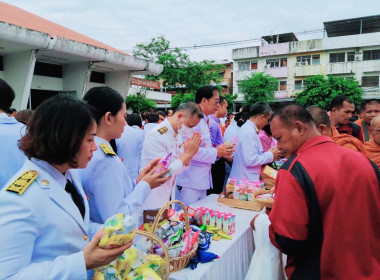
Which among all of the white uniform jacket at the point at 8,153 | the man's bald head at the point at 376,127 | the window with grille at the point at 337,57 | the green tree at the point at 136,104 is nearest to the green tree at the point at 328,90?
the window with grille at the point at 337,57

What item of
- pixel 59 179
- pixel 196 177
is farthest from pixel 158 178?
pixel 196 177

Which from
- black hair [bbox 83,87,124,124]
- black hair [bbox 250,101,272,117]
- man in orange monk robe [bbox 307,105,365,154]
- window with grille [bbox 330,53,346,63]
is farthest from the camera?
window with grille [bbox 330,53,346,63]

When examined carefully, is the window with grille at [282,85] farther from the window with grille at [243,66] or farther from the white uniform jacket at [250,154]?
the white uniform jacket at [250,154]

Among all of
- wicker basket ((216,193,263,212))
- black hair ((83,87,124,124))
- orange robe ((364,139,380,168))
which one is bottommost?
wicker basket ((216,193,263,212))

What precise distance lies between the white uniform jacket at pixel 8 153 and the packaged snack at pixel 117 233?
1.32 m

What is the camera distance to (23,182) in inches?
36.8

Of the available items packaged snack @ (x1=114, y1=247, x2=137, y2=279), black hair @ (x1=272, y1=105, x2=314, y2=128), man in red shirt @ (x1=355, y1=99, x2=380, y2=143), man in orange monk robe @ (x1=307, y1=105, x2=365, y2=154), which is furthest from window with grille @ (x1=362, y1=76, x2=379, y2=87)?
packaged snack @ (x1=114, y1=247, x2=137, y2=279)

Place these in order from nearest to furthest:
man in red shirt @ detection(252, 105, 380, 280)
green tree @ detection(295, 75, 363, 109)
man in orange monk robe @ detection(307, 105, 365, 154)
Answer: man in red shirt @ detection(252, 105, 380, 280), man in orange monk robe @ detection(307, 105, 365, 154), green tree @ detection(295, 75, 363, 109)

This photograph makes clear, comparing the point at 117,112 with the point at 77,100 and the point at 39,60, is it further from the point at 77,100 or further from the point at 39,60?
the point at 39,60

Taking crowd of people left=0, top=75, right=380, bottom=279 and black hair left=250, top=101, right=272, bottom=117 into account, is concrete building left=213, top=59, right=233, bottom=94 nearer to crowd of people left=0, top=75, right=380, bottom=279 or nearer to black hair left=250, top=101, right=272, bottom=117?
black hair left=250, top=101, right=272, bottom=117

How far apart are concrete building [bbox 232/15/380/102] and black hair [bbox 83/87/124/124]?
81.5 ft

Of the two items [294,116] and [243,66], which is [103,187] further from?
[243,66]

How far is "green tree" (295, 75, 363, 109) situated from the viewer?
1759 centimetres

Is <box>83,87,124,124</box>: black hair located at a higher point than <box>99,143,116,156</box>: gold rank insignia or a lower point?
higher
